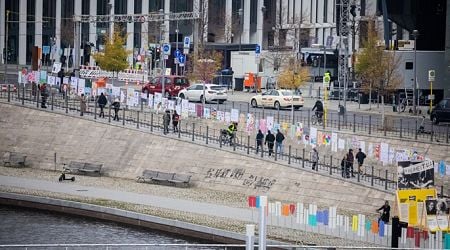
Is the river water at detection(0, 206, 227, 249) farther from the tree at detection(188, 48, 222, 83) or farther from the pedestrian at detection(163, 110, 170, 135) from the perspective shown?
the tree at detection(188, 48, 222, 83)

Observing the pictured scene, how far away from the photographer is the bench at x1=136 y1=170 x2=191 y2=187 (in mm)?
56094

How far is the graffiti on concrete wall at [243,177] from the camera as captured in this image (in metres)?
52.6

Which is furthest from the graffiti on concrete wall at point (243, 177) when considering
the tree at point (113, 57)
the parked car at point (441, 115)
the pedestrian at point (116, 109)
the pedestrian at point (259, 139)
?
the tree at point (113, 57)

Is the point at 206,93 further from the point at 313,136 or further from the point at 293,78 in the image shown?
the point at 313,136

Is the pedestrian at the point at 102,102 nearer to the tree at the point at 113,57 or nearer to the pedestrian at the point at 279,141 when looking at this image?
the pedestrian at the point at 279,141

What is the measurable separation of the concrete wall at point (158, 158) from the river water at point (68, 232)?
27.3ft

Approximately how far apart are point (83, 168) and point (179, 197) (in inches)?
394

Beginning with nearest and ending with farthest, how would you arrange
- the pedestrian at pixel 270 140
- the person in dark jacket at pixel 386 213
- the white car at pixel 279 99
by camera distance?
the person in dark jacket at pixel 386 213 → the pedestrian at pixel 270 140 → the white car at pixel 279 99

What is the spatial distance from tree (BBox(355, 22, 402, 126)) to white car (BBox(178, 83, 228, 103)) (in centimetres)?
915

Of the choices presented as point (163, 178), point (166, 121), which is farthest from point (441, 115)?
point (163, 178)

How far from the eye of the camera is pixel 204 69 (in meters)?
80.2

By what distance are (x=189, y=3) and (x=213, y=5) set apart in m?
2.76

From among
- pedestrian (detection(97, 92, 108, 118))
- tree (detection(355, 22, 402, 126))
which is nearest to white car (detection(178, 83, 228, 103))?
pedestrian (detection(97, 92, 108, 118))

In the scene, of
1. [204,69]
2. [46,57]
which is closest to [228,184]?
[204,69]
